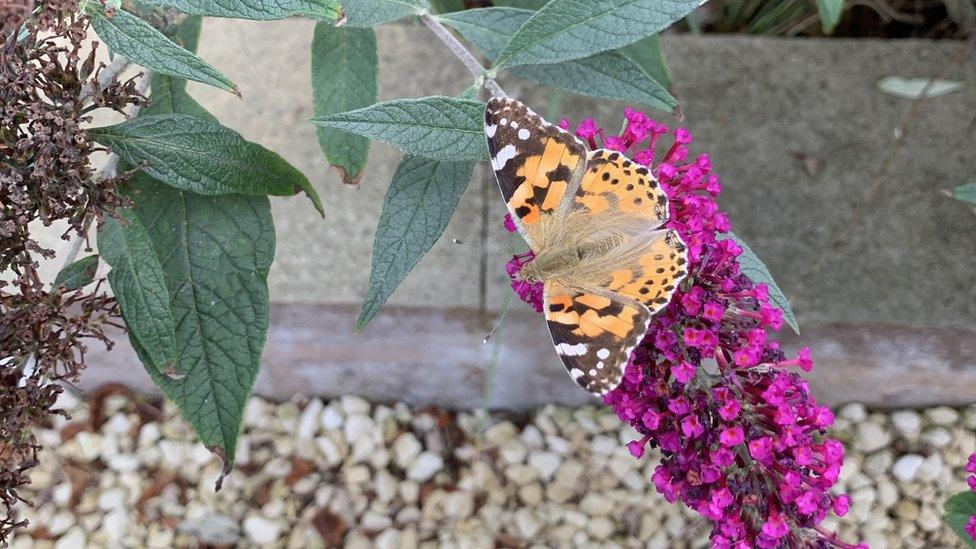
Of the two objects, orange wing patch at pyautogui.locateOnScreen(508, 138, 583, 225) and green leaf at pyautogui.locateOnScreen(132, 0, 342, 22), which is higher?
green leaf at pyautogui.locateOnScreen(132, 0, 342, 22)

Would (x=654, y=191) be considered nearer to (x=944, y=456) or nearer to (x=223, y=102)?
(x=223, y=102)

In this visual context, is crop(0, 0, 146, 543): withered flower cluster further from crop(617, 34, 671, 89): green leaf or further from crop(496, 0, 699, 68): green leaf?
crop(617, 34, 671, 89): green leaf

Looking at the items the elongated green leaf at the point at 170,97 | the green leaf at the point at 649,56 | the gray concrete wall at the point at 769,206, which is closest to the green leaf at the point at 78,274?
the elongated green leaf at the point at 170,97

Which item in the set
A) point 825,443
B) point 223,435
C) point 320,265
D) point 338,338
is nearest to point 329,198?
point 320,265

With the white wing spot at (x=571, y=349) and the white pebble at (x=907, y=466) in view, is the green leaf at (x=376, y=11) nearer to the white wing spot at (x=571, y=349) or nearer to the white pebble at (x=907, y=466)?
the white wing spot at (x=571, y=349)

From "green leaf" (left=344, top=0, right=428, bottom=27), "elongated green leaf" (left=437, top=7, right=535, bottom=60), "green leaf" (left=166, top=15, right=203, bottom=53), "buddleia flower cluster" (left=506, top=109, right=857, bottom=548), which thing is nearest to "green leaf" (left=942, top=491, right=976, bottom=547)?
"buddleia flower cluster" (left=506, top=109, right=857, bottom=548)

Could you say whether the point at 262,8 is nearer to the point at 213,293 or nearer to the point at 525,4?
the point at 213,293
